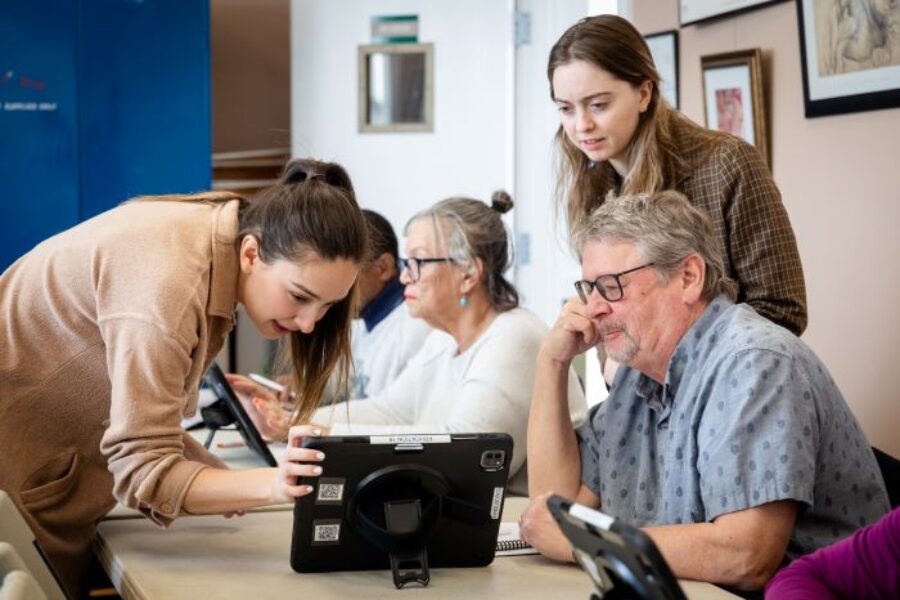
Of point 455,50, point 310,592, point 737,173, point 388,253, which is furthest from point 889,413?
point 455,50

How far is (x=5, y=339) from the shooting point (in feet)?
6.31

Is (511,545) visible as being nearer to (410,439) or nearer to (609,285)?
(410,439)

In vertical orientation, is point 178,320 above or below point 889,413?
above

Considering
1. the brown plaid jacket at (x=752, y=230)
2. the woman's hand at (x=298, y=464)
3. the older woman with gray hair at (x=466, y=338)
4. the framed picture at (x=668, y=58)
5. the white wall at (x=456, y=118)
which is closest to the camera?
the woman's hand at (x=298, y=464)

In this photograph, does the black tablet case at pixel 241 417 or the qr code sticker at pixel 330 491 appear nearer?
the qr code sticker at pixel 330 491

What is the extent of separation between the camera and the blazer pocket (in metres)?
1.96

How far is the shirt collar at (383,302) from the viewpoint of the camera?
11.5 ft

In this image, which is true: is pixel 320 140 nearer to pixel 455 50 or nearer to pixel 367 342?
pixel 455 50

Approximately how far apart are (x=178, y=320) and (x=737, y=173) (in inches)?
48.1

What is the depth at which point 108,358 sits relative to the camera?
178 cm

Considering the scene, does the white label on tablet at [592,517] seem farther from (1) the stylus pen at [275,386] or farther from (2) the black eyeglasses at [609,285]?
(1) the stylus pen at [275,386]

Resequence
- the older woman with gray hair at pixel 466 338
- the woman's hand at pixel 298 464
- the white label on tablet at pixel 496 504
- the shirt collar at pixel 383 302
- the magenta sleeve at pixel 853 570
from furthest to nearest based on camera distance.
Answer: the shirt collar at pixel 383 302 < the older woman with gray hair at pixel 466 338 < the white label on tablet at pixel 496 504 < the woman's hand at pixel 298 464 < the magenta sleeve at pixel 853 570

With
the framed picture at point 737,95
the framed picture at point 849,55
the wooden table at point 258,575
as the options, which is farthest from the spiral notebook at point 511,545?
the framed picture at point 737,95

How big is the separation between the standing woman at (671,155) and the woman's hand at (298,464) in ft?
3.38
